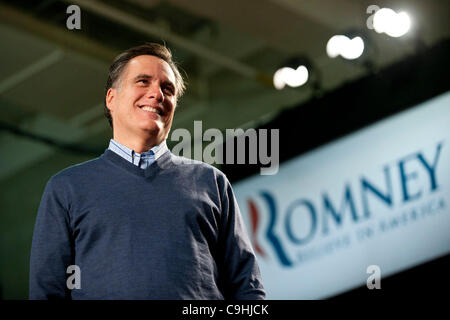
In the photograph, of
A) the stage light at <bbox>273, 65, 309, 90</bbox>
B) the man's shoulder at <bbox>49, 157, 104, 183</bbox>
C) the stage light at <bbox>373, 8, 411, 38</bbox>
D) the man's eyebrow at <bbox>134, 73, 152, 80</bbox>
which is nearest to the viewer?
the man's shoulder at <bbox>49, 157, 104, 183</bbox>

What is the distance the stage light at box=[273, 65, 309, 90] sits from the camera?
15.5 feet

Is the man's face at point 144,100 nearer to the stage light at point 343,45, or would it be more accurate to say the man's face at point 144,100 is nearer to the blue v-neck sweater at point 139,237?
the blue v-neck sweater at point 139,237

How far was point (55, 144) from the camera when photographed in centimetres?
600

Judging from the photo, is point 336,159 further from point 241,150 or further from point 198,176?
point 198,176

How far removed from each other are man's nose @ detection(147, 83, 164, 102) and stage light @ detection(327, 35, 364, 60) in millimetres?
2924

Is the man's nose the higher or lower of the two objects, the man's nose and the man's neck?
the higher

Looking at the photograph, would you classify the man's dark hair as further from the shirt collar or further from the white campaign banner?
the white campaign banner

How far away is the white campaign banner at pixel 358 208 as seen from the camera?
13.4 ft

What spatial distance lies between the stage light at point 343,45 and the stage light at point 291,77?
1.16 ft

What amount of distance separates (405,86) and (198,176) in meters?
3.13

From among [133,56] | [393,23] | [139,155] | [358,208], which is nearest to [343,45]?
[393,23]

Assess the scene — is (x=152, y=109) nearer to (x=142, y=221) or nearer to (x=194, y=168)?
(x=194, y=168)

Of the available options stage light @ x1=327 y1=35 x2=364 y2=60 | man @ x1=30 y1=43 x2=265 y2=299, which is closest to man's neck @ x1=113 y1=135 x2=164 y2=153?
man @ x1=30 y1=43 x2=265 y2=299

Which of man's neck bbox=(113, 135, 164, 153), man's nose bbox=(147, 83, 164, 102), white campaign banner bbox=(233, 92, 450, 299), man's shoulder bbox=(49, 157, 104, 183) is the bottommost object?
man's shoulder bbox=(49, 157, 104, 183)
